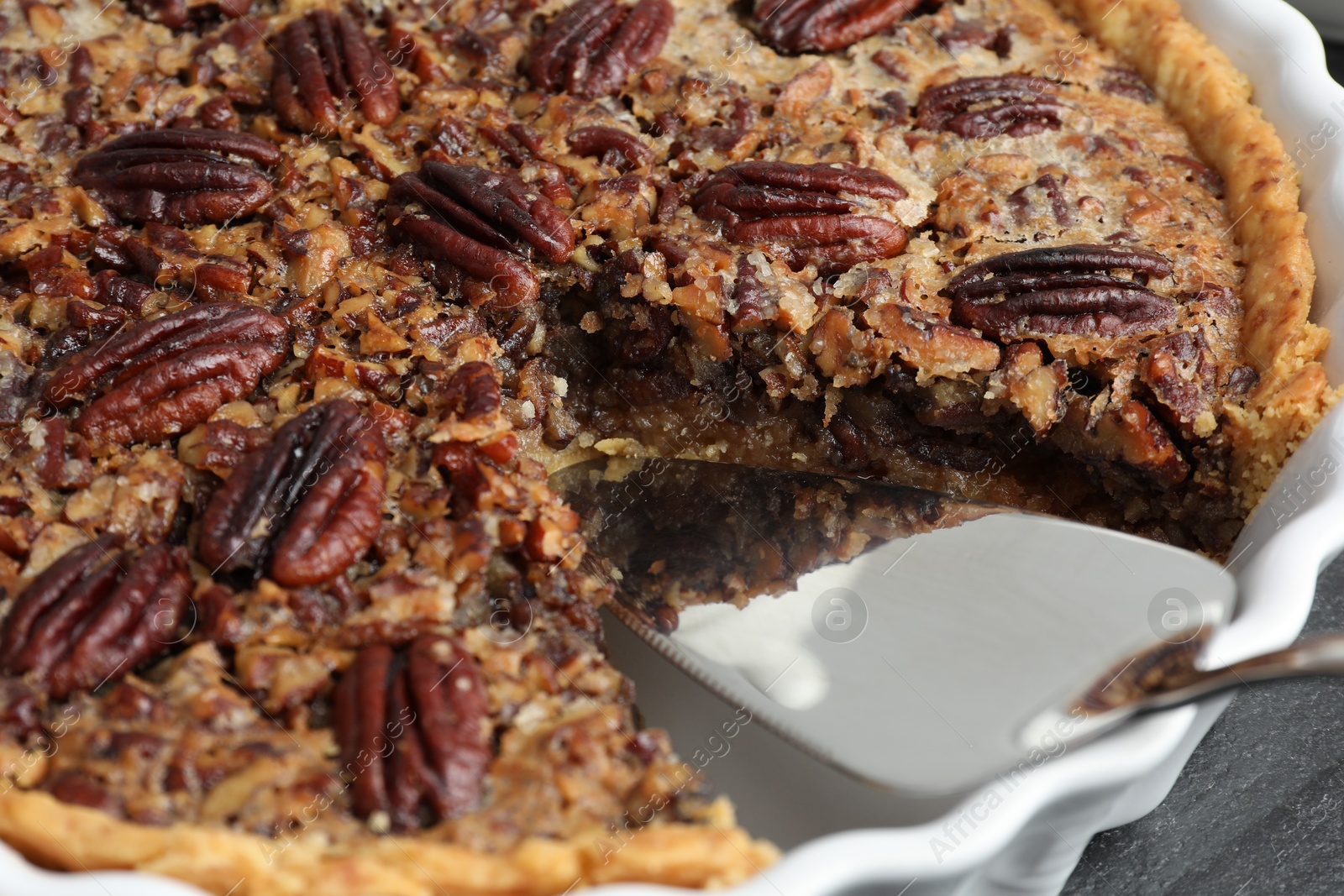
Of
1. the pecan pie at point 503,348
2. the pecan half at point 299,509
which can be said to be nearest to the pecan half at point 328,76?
the pecan pie at point 503,348

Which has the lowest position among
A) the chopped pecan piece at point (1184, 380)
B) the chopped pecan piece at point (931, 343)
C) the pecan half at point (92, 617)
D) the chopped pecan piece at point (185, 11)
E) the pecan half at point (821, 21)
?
the pecan half at point (92, 617)

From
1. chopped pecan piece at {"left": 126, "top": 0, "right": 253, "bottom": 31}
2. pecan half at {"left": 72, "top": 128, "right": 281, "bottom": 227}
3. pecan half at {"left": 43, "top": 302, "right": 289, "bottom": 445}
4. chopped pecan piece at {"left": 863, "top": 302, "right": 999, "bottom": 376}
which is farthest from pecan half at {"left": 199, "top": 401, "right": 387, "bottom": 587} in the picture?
chopped pecan piece at {"left": 126, "top": 0, "right": 253, "bottom": 31}

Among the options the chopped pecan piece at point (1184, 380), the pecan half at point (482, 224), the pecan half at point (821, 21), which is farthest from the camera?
the pecan half at point (821, 21)

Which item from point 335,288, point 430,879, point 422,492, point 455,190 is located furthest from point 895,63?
point 430,879

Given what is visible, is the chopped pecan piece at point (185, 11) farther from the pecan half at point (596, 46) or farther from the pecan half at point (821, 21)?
the pecan half at point (821, 21)

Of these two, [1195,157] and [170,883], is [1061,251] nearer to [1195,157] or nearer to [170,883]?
[1195,157]

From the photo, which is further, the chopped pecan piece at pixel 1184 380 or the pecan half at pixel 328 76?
the pecan half at pixel 328 76
